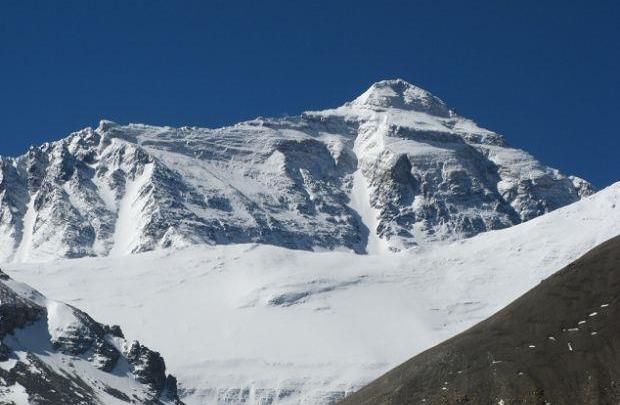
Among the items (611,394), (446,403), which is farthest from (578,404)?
(446,403)

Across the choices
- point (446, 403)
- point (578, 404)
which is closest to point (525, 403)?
point (578, 404)

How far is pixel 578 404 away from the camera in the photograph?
19850cm

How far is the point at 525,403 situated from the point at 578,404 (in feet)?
22.6

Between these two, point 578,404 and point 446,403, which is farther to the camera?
point 578,404

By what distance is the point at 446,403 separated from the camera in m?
183

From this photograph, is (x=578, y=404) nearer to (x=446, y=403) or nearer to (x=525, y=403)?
(x=525, y=403)

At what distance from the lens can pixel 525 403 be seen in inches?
7835

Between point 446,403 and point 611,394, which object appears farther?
point 611,394

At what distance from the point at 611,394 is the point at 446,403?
27.9 meters

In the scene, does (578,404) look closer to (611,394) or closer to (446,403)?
(611,394)

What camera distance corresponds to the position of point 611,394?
199 m

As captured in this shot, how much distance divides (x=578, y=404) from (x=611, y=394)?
4.62 meters
